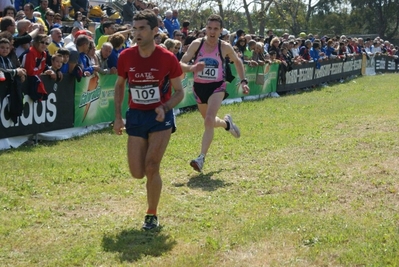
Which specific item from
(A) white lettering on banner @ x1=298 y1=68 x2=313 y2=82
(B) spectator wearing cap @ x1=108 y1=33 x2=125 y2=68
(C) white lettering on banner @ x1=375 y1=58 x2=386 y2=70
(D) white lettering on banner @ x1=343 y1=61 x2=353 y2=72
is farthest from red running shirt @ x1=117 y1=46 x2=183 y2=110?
(C) white lettering on banner @ x1=375 y1=58 x2=386 y2=70

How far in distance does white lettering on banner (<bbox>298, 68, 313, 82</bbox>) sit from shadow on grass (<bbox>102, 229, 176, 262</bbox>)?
64.7 ft

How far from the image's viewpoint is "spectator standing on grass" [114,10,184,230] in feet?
21.4

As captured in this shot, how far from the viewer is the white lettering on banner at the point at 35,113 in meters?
11.0

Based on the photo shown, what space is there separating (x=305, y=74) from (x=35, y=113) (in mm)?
16010

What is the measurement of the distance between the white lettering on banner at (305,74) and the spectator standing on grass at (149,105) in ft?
63.4

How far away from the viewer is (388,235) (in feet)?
20.7

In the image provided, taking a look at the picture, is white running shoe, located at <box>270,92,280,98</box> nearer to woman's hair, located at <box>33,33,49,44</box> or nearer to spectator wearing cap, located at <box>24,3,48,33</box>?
spectator wearing cap, located at <box>24,3,48,33</box>

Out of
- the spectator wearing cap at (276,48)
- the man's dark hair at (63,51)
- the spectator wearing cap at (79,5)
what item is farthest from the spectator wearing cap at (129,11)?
the man's dark hair at (63,51)

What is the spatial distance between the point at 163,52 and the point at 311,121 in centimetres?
918

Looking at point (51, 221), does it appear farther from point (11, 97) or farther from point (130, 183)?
point (11, 97)

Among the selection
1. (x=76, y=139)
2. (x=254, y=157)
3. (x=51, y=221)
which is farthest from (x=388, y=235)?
(x=76, y=139)

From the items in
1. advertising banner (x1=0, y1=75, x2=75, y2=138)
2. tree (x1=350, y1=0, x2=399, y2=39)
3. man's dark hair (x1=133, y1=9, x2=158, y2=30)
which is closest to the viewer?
man's dark hair (x1=133, y1=9, x2=158, y2=30)

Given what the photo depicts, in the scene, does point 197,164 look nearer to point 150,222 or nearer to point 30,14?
point 150,222

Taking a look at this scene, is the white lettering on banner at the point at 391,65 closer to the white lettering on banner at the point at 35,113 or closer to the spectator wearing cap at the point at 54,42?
the spectator wearing cap at the point at 54,42
